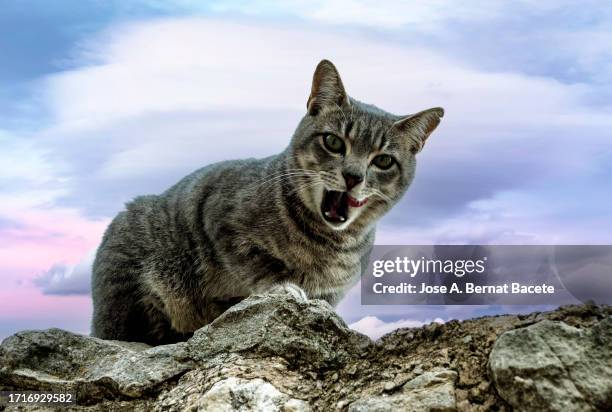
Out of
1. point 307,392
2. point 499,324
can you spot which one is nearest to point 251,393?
point 307,392

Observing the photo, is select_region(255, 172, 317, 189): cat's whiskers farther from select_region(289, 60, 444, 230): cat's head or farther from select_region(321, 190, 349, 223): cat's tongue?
select_region(321, 190, 349, 223): cat's tongue

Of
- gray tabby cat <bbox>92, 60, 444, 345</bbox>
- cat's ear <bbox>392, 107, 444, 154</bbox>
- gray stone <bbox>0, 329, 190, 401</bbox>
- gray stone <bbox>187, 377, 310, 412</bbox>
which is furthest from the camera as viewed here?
cat's ear <bbox>392, 107, 444, 154</bbox>

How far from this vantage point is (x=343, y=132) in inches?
188

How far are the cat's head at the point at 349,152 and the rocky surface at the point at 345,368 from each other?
126 cm

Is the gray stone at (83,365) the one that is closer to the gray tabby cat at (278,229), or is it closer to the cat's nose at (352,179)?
the gray tabby cat at (278,229)

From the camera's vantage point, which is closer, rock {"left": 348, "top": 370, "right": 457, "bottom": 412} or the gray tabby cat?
rock {"left": 348, "top": 370, "right": 457, "bottom": 412}

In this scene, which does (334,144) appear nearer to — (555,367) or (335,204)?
(335,204)

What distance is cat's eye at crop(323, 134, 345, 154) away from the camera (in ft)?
15.7

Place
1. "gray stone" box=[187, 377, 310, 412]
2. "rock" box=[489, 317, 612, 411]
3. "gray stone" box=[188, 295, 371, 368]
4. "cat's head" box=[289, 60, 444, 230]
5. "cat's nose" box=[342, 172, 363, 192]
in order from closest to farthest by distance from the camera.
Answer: "rock" box=[489, 317, 612, 411], "gray stone" box=[187, 377, 310, 412], "gray stone" box=[188, 295, 371, 368], "cat's nose" box=[342, 172, 363, 192], "cat's head" box=[289, 60, 444, 230]

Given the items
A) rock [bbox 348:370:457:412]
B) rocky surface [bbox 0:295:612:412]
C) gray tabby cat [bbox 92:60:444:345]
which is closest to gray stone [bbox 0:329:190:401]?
rocky surface [bbox 0:295:612:412]

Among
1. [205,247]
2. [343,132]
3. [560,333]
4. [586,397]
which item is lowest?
[586,397]

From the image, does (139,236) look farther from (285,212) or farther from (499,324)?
(499,324)

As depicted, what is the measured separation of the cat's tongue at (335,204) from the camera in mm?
4773

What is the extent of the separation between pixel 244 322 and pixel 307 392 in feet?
1.87
